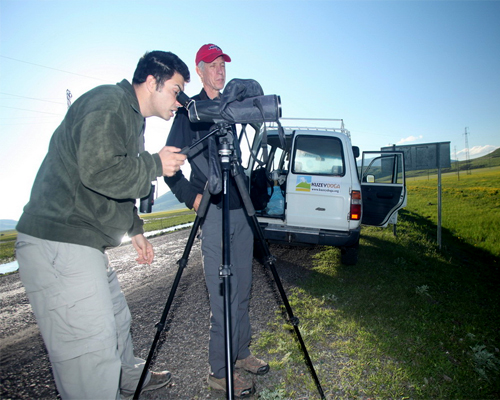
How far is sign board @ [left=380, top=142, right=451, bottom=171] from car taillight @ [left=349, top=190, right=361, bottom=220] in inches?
134

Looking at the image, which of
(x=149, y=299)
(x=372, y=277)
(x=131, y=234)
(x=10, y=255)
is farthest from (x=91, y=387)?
(x=10, y=255)

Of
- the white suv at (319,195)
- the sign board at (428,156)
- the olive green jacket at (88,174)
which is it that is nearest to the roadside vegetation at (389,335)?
the white suv at (319,195)

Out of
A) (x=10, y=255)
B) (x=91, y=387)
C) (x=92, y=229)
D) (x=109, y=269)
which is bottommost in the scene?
(x=10, y=255)

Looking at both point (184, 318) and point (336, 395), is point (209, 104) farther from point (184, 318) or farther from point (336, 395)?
point (184, 318)

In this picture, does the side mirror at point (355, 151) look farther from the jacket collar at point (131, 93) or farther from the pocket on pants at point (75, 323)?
the pocket on pants at point (75, 323)

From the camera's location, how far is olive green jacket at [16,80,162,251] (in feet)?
4.08

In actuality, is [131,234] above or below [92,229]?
below

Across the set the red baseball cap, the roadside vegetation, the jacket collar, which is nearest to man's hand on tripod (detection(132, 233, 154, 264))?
the jacket collar

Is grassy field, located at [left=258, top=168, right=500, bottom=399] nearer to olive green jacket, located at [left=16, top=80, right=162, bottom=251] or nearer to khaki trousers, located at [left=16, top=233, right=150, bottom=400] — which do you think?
khaki trousers, located at [left=16, top=233, right=150, bottom=400]

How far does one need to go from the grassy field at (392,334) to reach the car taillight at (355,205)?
1.01m

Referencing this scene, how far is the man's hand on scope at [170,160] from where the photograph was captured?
4.83 ft

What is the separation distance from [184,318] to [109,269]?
1.95m

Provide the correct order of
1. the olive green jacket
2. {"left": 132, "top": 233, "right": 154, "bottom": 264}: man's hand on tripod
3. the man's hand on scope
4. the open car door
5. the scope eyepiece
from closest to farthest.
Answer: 1. the olive green jacket
2. the man's hand on scope
3. the scope eyepiece
4. {"left": 132, "top": 233, "right": 154, "bottom": 264}: man's hand on tripod
5. the open car door

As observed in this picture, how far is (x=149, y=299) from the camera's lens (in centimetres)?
412
